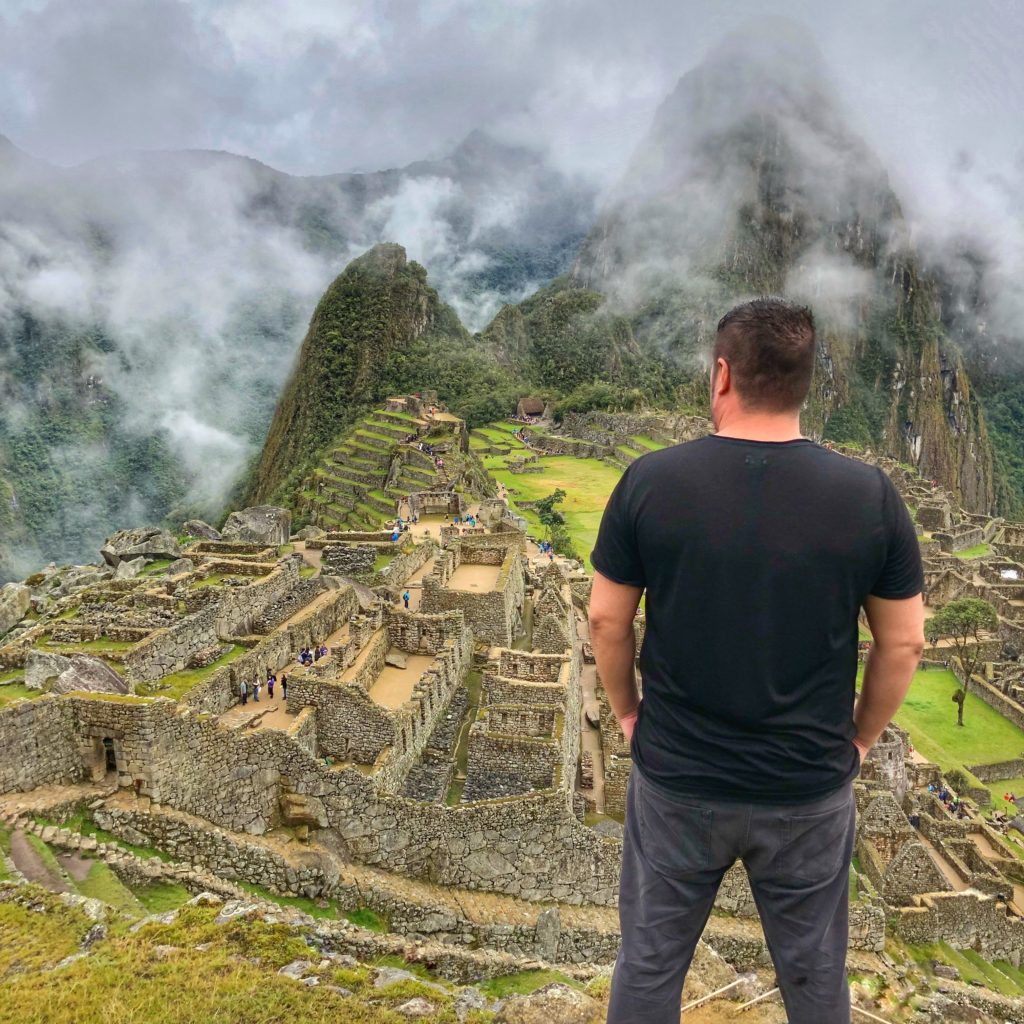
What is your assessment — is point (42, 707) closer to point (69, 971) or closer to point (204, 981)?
point (69, 971)

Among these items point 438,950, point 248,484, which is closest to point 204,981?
point 438,950

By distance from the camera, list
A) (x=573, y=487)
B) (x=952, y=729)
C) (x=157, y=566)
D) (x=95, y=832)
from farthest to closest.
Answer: (x=573, y=487) < (x=952, y=729) < (x=157, y=566) < (x=95, y=832)

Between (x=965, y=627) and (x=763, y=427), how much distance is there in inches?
1306

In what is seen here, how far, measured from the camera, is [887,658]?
9.52ft

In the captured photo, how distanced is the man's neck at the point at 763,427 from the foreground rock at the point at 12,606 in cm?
1542

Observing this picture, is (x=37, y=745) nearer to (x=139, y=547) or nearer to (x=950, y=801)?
(x=139, y=547)

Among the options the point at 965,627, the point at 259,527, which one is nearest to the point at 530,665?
the point at 259,527

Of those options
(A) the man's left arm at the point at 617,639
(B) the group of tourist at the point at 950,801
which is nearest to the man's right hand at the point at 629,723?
(A) the man's left arm at the point at 617,639

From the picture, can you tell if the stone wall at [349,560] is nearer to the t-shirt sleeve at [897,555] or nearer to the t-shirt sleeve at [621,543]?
the t-shirt sleeve at [621,543]

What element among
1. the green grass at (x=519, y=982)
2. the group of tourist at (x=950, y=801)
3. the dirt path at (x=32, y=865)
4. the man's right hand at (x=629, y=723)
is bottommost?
the group of tourist at (x=950, y=801)

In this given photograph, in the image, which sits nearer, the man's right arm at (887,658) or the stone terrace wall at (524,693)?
the man's right arm at (887,658)

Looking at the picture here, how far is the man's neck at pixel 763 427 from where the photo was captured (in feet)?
9.04

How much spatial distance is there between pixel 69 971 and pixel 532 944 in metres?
5.49

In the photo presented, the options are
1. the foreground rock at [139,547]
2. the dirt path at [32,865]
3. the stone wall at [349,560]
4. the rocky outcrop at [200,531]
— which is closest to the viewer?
the dirt path at [32,865]
